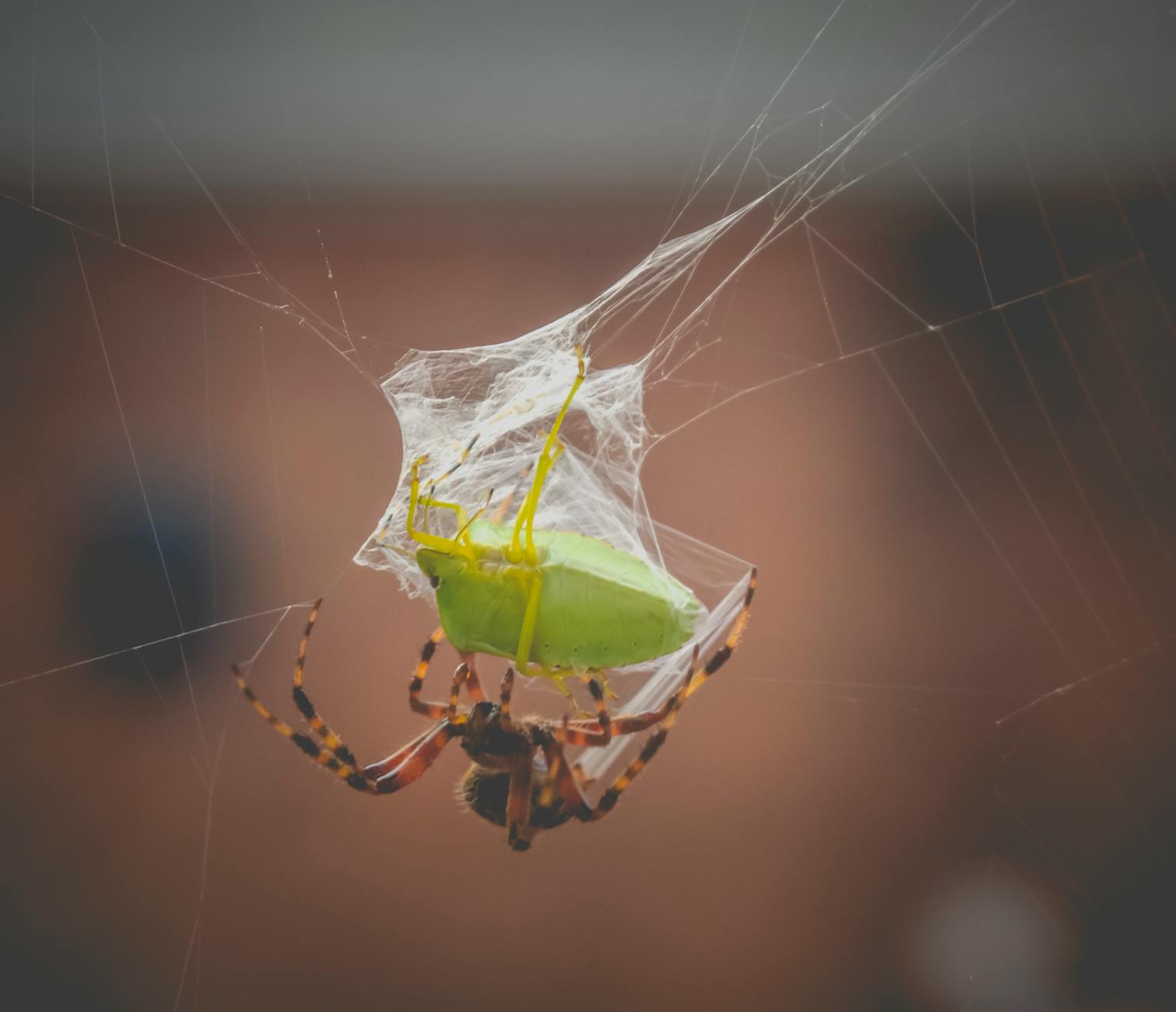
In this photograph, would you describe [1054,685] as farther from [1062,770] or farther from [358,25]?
[358,25]

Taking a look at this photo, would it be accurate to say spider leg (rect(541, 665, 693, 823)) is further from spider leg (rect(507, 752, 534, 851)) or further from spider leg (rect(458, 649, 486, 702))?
spider leg (rect(458, 649, 486, 702))

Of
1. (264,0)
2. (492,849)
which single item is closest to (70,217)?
(264,0)

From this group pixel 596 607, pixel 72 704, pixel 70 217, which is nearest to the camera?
pixel 596 607

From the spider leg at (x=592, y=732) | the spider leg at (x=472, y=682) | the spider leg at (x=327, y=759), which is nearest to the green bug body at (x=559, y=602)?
the spider leg at (x=592, y=732)

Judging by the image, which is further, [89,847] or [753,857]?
[753,857]

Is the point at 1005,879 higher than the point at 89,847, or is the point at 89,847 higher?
the point at 89,847

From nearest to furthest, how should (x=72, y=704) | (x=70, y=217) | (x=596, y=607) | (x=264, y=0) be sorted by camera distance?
1. (x=596, y=607)
2. (x=264, y=0)
3. (x=70, y=217)
4. (x=72, y=704)
